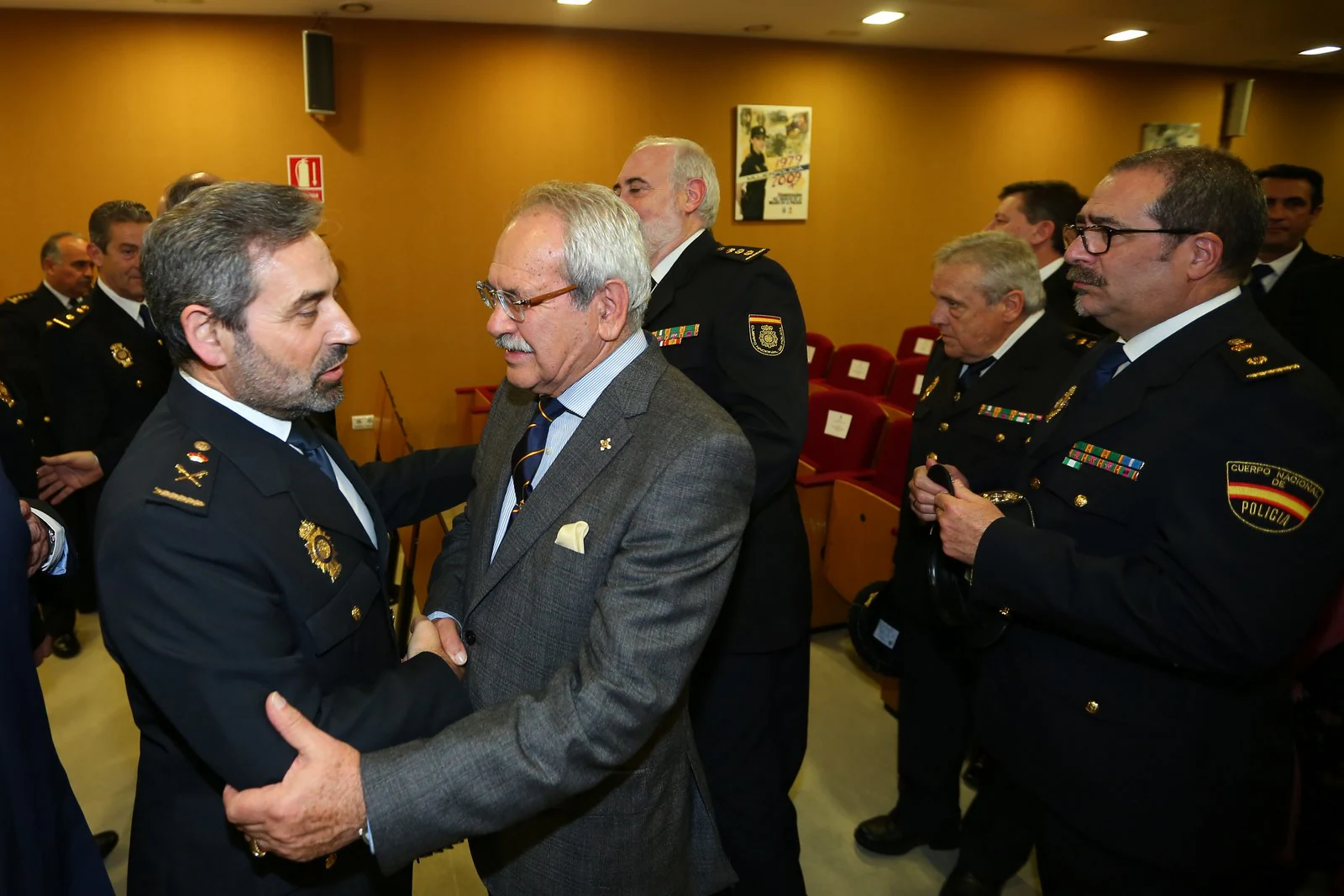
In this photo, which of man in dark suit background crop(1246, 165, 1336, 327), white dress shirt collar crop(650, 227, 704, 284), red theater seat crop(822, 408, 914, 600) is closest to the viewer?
white dress shirt collar crop(650, 227, 704, 284)

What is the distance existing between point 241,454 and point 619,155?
6.31 metres

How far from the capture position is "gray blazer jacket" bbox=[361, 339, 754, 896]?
3.84 ft

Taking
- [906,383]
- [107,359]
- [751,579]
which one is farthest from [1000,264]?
[107,359]

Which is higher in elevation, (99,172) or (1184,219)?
(99,172)

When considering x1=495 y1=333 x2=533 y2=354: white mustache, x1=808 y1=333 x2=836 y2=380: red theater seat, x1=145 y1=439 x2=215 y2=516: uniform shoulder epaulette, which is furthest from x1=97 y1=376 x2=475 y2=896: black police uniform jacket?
x1=808 y1=333 x2=836 y2=380: red theater seat

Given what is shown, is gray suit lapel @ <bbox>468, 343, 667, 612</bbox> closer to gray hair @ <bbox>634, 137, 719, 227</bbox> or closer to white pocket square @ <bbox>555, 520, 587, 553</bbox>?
white pocket square @ <bbox>555, 520, 587, 553</bbox>

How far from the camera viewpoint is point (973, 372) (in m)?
2.59

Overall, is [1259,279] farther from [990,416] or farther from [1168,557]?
[1168,557]

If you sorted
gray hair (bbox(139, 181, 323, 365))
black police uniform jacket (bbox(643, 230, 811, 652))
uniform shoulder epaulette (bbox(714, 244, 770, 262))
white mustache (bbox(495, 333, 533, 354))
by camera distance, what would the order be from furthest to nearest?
uniform shoulder epaulette (bbox(714, 244, 770, 262))
black police uniform jacket (bbox(643, 230, 811, 652))
white mustache (bbox(495, 333, 533, 354))
gray hair (bbox(139, 181, 323, 365))

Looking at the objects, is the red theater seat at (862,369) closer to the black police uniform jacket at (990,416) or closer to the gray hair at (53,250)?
the black police uniform jacket at (990,416)

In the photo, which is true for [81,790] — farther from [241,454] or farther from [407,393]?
[407,393]

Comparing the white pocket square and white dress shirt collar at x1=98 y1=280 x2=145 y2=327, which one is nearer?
the white pocket square

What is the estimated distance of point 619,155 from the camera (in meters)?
7.04

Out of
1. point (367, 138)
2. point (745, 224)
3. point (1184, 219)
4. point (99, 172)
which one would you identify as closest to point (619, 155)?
point (745, 224)
